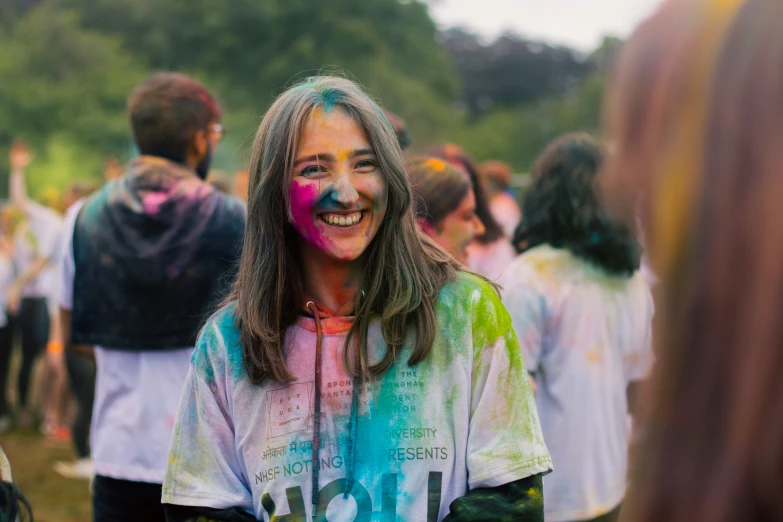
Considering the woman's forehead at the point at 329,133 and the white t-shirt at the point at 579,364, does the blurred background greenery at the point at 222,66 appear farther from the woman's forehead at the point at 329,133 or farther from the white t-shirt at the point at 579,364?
the woman's forehead at the point at 329,133

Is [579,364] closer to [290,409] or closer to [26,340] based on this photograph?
[290,409]

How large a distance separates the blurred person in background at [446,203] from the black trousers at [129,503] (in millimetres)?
1420

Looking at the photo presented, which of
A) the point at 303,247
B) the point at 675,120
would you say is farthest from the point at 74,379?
the point at 675,120

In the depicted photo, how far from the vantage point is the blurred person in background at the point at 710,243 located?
89 centimetres

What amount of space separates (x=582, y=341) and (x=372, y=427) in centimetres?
141

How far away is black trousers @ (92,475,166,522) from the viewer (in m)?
3.27

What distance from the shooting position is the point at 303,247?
226 cm

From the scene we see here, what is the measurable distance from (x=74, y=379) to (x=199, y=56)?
27.5 m

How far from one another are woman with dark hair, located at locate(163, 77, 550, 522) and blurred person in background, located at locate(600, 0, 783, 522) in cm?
96

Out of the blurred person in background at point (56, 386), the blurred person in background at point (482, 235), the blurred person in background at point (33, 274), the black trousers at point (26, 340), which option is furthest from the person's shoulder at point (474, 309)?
the black trousers at point (26, 340)

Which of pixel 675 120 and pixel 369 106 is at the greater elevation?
pixel 369 106

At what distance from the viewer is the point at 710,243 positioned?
3.00ft

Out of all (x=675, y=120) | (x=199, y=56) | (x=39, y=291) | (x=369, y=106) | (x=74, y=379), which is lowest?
(x=74, y=379)

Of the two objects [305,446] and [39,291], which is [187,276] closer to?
[305,446]
